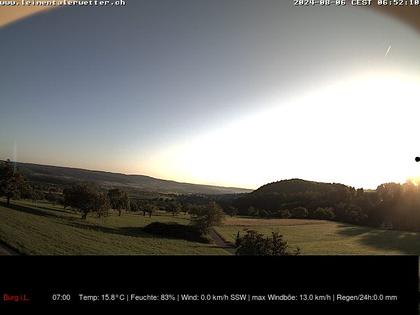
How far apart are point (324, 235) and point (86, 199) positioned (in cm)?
485

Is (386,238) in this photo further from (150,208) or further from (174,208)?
(150,208)

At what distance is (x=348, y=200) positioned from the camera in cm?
717

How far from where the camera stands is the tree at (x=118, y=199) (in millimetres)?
7041

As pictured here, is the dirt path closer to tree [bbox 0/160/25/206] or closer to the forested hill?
tree [bbox 0/160/25/206]

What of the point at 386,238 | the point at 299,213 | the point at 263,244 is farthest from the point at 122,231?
the point at 386,238

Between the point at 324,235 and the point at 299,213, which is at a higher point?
the point at 299,213

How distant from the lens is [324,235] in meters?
5.89

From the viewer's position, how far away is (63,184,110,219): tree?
20.4 ft
